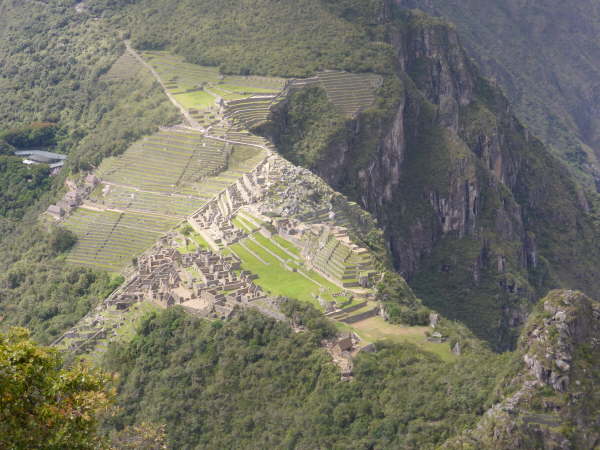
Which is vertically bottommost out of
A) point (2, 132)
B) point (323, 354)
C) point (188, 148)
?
point (2, 132)

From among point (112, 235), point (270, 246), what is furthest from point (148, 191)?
point (270, 246)

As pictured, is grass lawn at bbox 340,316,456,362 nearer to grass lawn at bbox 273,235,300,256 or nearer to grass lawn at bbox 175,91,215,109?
grass lawn at bbox 273,235,300,256

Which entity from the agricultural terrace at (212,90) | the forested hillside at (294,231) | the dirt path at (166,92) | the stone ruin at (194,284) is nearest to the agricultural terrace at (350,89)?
the forested hillside at (294,231)

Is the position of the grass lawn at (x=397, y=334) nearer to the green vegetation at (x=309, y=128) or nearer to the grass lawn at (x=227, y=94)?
the green vegetation at (x=309, y=128)

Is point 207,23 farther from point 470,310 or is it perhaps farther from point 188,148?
point 470,310

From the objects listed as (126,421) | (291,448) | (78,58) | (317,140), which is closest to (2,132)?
(78,58)

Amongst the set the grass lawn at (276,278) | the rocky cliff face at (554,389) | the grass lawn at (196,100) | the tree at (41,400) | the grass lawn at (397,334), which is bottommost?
the grass lawn at (196,100)
